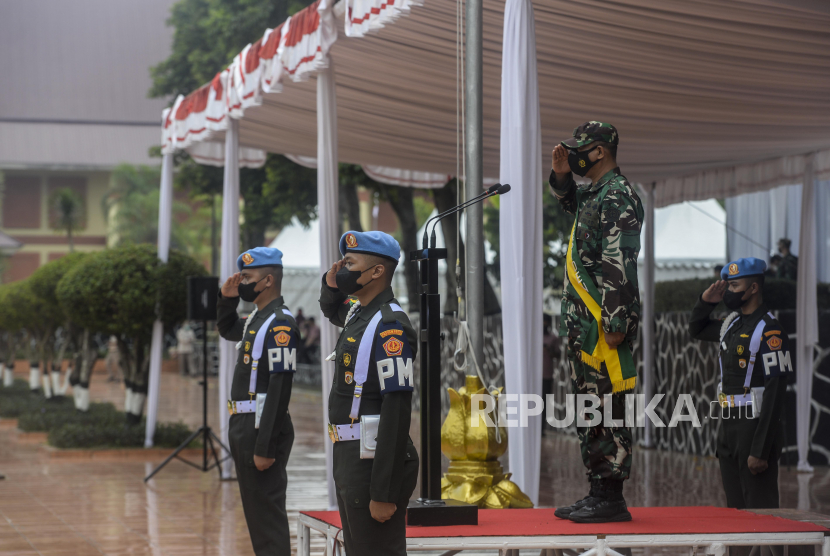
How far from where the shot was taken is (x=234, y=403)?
586 cm

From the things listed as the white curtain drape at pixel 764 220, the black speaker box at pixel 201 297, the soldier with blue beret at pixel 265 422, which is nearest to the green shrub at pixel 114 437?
the black speaker box at pixel 201 297

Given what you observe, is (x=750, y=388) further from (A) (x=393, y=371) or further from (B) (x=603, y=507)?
(A) (x=393, y=371)

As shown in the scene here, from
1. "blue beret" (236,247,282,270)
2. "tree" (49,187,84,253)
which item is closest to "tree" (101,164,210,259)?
"tree" (49,187,84,253)

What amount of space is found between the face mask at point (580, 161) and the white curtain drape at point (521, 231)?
106 cm

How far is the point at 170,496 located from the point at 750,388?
6.25 m

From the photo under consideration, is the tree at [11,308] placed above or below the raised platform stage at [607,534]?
above

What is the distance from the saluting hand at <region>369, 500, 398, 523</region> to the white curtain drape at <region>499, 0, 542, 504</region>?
1.99 m

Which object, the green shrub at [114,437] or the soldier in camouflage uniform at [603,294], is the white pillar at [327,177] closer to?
the soldier in camouflage uniform at [603,294]

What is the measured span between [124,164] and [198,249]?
6.30 metres

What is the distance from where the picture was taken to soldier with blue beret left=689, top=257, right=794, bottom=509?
6.15 m

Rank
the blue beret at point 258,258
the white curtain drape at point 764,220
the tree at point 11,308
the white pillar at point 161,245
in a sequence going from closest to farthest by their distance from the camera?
the blue beret at point 258,258, the white pillar at point 161,245, the white curtain drape at point 764,220, the tree at point 11,308

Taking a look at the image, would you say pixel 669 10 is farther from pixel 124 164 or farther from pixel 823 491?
pixel 124 164

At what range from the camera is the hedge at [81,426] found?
13.9 metres

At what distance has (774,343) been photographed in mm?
6324
